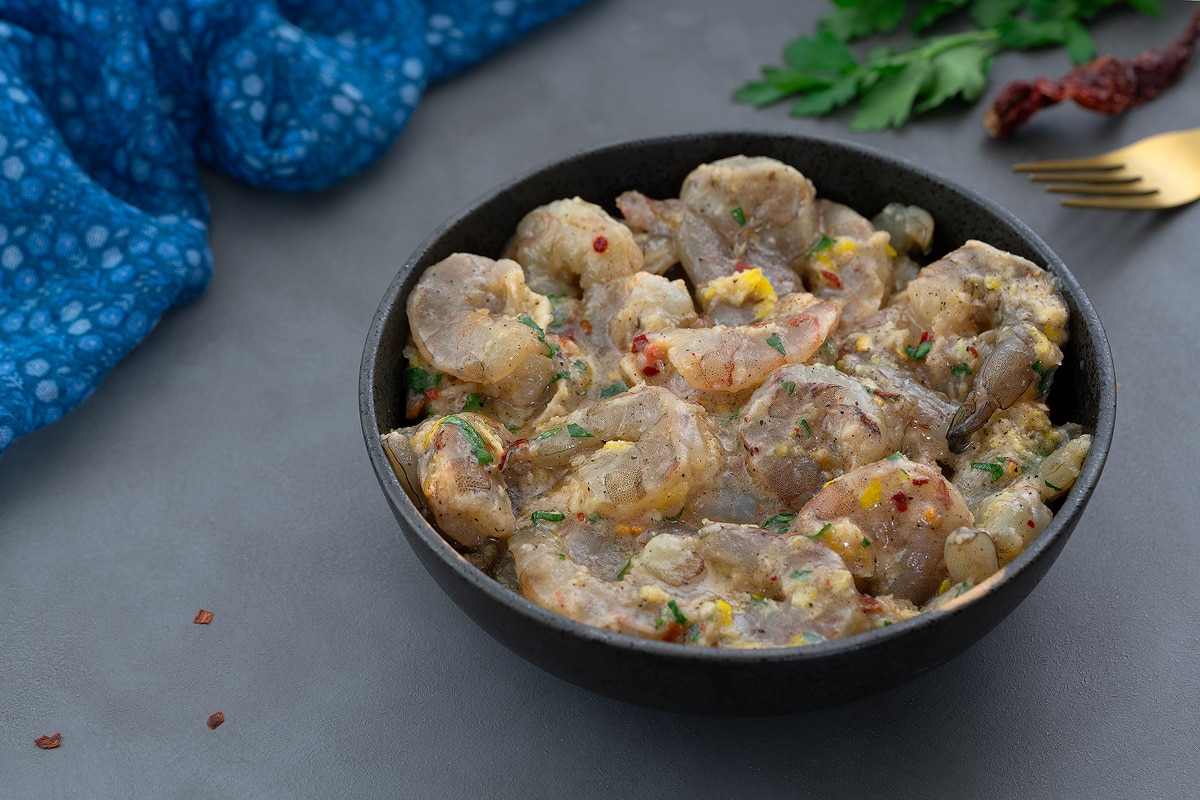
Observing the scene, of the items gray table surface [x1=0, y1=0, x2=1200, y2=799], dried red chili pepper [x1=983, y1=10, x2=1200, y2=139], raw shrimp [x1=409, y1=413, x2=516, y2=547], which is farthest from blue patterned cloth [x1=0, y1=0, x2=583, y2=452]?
dried red chili pepper [x1=983, y1=10, x2=1200, y2=139]

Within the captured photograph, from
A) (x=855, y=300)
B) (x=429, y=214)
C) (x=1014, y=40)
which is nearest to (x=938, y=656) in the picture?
(x=855, y=300)

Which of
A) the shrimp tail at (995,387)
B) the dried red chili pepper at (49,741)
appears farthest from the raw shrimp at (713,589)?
the dried red chili pepper at (49,741)

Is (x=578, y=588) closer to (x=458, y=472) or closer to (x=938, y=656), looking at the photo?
(x=458, y=472)

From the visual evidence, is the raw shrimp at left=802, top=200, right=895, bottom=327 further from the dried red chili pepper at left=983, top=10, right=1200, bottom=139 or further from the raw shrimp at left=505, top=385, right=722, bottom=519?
the dried red chili pepper at left=983, top=10, right=1200, bottom=139

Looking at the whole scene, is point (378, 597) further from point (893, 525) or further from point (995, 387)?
point (995, 387)

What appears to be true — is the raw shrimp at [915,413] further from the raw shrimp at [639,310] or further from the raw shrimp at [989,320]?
the raw shrimp at [639,310]
